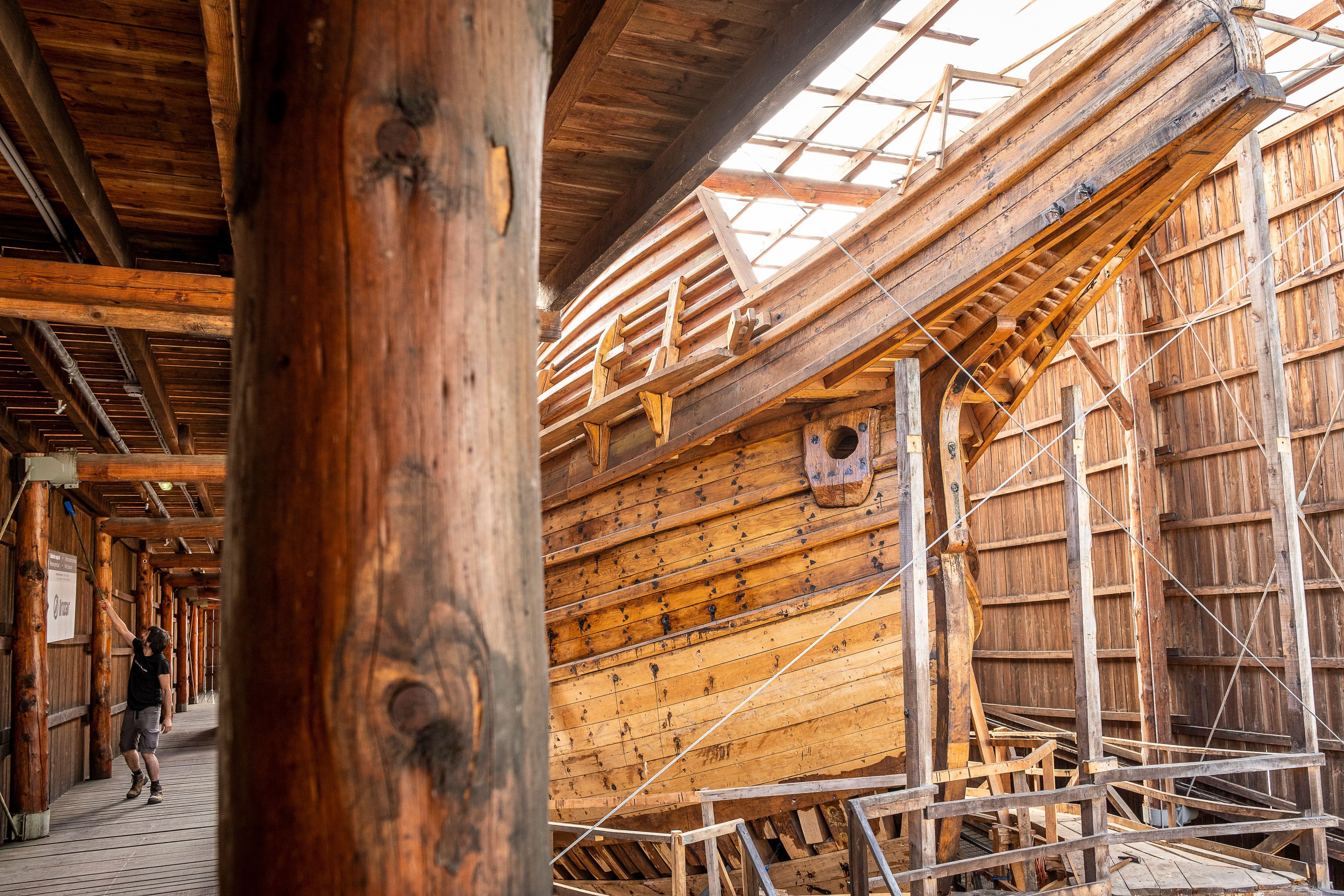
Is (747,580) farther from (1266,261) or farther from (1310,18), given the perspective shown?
(1310,18)

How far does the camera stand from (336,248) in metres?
0.92

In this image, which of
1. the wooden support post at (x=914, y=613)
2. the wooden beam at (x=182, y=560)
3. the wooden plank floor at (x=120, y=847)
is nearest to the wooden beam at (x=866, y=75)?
the wooden support post at (x=914, y=613)

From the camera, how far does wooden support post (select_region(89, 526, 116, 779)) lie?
9594 millimetres

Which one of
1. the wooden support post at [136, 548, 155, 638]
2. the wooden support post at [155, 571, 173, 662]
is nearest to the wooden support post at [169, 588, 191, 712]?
the wooden support post at [155, 571, 173, 662]

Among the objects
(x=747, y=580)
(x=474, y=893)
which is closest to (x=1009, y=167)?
(x=747, y=580)

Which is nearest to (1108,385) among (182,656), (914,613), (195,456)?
(914,613)

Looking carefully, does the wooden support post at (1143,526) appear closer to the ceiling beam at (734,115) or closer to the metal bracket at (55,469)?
the ceiling beam at (734,115)

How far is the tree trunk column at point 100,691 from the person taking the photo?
31.5 feet

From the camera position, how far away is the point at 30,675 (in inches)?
262

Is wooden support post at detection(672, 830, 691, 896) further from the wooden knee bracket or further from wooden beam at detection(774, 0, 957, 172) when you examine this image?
wooden beam at detection(774, 0, 957, 172)

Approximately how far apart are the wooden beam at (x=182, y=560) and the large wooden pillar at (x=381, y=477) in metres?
14.9

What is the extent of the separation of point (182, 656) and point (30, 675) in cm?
1414

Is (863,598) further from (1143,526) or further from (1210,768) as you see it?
(1143,526)

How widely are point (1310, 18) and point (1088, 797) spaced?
24.6ft
